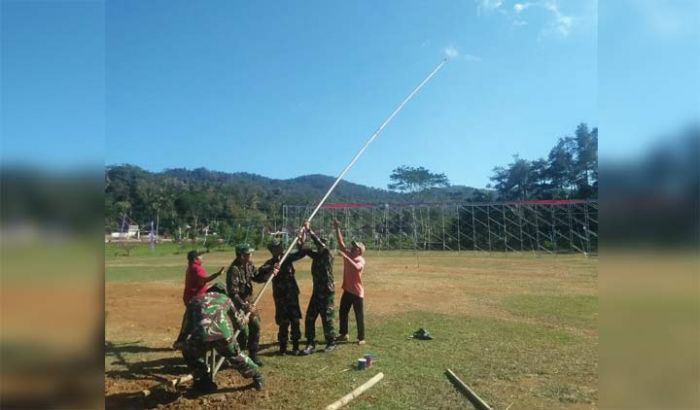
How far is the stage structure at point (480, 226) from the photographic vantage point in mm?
38094

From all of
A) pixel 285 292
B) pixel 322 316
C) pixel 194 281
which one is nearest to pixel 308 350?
pixel 322 316

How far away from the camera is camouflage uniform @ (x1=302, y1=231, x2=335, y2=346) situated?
870 centimetres

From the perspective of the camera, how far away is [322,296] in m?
8.77

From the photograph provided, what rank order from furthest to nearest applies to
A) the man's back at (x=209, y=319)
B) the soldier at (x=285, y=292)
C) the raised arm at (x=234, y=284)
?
1. the soldier at (x=285, y=292)
2. the raised arm at (x=234, y=284)
3. the man's back at (x=209, y=319)

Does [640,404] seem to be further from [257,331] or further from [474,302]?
[474,302]

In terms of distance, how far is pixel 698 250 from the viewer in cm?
185

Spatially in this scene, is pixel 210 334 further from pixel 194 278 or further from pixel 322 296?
pixel 322 296

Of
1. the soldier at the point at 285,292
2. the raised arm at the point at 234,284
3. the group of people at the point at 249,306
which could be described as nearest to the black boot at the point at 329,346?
the group of people at the point at 249,306

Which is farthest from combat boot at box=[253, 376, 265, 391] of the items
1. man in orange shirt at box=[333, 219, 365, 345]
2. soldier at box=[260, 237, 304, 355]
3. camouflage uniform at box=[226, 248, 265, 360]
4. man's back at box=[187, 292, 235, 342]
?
man in orange shirt at box=[333, 219, 365, 345]

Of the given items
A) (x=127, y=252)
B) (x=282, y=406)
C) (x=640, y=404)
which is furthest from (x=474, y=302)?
(x=127, y=252)

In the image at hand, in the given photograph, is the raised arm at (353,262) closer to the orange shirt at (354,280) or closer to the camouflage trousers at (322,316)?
the orange shirt at (354,280)

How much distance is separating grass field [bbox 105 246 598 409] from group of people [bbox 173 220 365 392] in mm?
393

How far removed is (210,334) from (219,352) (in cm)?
38

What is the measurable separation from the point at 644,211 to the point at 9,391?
2.97m
